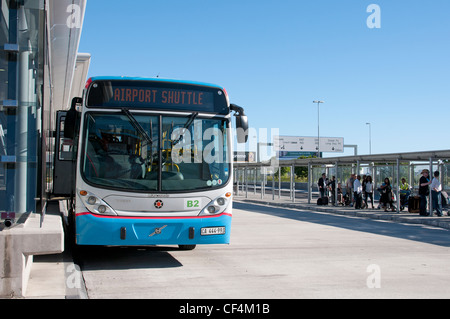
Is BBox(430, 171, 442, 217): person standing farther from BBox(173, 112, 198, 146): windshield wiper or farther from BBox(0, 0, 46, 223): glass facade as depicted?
BBox(0, 0, 46, 223): glass facade

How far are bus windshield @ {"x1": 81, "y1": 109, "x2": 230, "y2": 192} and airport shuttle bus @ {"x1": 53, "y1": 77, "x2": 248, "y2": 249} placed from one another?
0.6 inches

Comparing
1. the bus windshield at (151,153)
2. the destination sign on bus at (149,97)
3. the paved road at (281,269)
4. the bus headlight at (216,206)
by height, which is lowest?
the paved road at (281,269)

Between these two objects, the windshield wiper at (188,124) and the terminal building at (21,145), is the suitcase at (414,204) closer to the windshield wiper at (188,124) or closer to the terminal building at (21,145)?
the windshield wiper at (188,124)

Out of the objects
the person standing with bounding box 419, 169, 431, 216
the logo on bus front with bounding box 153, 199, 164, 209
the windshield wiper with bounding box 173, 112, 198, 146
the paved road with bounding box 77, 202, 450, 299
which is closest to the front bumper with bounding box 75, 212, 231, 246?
the logo on bus front with bounding box 153, 199, 164, 209

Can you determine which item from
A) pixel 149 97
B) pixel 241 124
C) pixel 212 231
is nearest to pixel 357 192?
pixel 241 124

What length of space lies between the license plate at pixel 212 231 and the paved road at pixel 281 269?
1.74 ft

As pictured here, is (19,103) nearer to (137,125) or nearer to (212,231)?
(137,125)

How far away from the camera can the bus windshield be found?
26.4 ft

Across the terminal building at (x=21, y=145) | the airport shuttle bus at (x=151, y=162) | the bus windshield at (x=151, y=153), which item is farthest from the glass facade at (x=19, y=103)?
the bus windshield at (x=151, y=153)

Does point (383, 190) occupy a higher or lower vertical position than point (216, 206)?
lower

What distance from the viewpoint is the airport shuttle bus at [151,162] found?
25.8ft

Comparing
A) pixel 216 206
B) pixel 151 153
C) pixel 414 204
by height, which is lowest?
pixel 414 204

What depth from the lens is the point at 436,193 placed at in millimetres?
18281

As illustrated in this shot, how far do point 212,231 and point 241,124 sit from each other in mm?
1827
